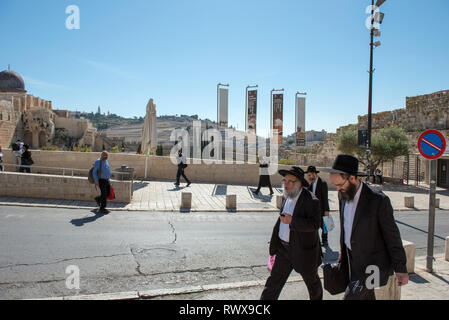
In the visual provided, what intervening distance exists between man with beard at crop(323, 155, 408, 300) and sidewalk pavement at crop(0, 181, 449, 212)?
723cm

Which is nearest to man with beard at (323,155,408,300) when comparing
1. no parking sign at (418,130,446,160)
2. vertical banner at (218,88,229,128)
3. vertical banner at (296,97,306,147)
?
no parking sign at (418,130,446,160)

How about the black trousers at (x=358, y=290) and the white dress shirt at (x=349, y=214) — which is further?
the white dress shirt at (x=349, y=214)

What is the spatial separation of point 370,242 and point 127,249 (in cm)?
448

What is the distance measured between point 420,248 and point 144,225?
663cm

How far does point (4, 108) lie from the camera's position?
35281mm

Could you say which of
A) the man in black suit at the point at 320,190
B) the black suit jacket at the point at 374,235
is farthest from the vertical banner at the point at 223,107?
the black suit jacket at the point at 374,235

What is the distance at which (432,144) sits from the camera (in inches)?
215

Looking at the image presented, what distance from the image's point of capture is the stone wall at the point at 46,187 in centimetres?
952

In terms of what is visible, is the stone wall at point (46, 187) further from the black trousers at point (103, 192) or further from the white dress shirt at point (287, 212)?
the white dress shirt at point (287, 212)

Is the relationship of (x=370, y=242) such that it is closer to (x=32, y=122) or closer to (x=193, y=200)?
(x=193, y=200)

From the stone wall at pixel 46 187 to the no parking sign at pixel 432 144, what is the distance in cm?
853

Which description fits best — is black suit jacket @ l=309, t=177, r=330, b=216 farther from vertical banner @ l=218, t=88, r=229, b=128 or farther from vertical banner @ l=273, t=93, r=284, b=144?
vertical banner @ l=273, t=93, r=284, b=144
